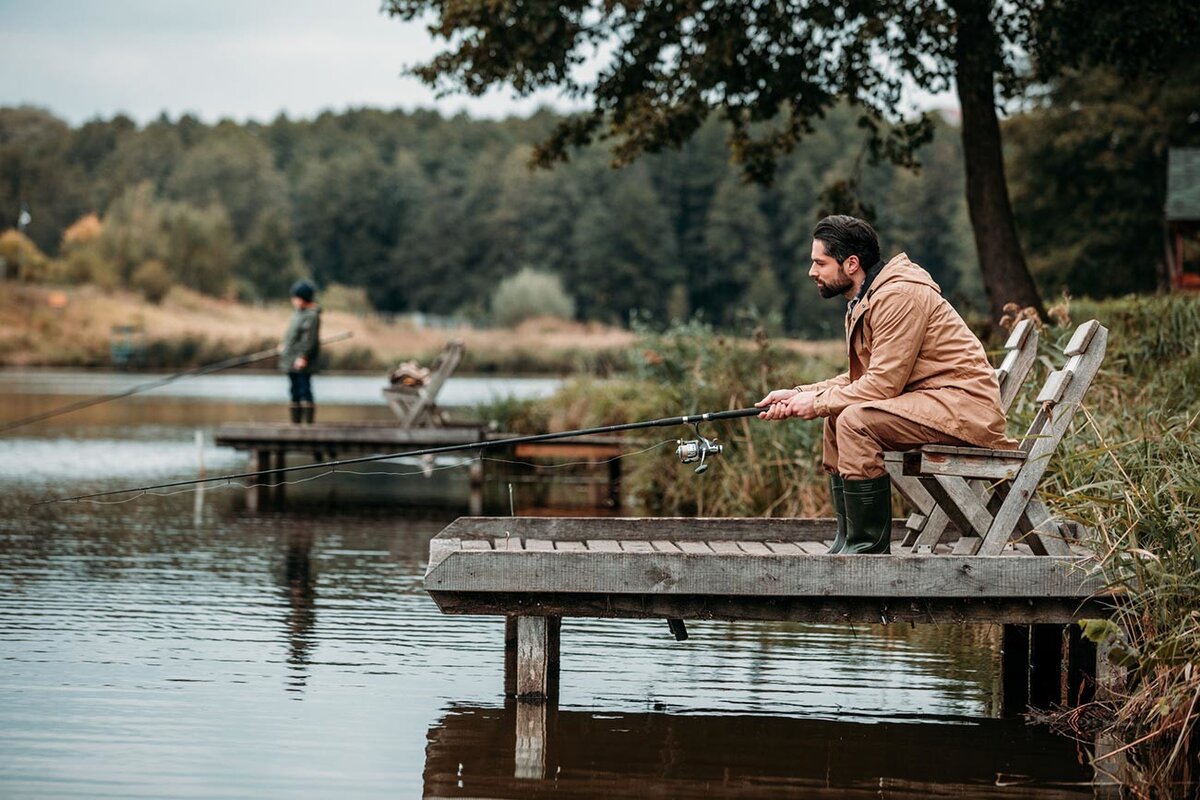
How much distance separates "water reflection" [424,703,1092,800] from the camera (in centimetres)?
560

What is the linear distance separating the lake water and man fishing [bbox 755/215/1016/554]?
3.17ft

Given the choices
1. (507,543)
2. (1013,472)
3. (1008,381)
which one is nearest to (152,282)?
(507,543)

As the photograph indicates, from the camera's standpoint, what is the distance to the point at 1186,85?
36562 mm

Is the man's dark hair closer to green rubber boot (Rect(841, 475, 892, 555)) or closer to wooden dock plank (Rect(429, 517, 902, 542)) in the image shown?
green rubber boot (Rect(841, 475, 892, 555))

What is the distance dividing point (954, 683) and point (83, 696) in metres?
3.86

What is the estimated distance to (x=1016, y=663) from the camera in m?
7.58

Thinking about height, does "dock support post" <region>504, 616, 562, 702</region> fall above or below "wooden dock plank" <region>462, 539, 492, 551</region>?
below

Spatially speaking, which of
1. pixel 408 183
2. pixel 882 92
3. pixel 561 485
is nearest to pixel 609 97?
pixel 882 92

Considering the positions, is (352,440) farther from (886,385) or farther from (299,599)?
(886,385)

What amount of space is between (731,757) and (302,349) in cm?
1152

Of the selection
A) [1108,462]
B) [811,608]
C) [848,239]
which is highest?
[848,239]

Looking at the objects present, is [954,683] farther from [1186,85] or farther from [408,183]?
[408,183]

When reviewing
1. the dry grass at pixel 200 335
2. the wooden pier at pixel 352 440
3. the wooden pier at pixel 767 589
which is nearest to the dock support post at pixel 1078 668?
the wooden pier at pixel 767 589

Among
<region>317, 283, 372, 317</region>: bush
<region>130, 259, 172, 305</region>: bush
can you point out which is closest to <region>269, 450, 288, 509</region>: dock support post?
<region>130, 259, 172, 305</region>: bush
